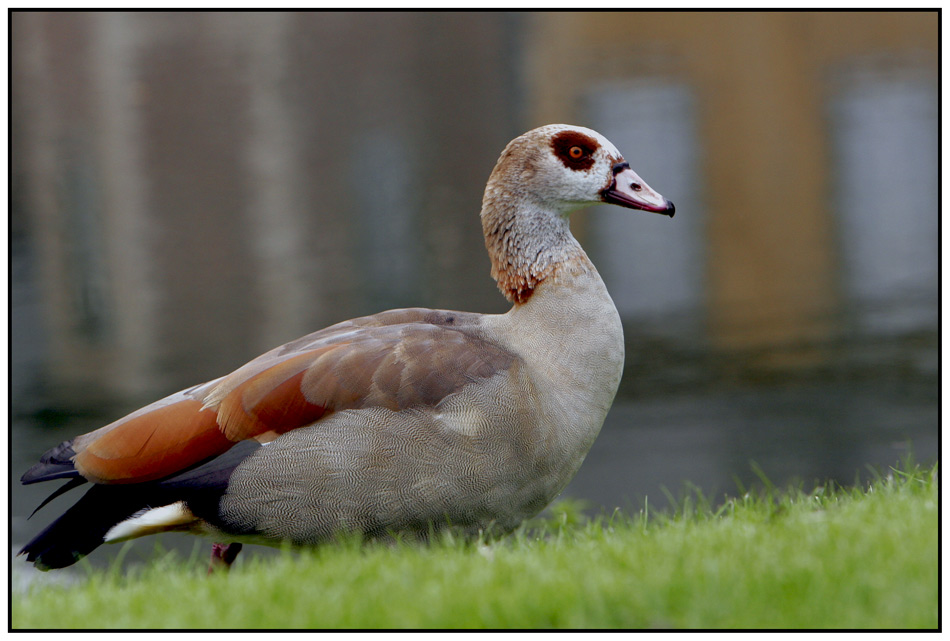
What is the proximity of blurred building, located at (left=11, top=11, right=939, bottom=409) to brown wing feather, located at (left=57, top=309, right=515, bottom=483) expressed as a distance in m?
7.95

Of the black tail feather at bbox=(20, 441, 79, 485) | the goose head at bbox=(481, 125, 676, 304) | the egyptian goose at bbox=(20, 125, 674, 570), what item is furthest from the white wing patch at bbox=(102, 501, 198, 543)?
the goose head at bbox=(481, 125, 676, 304)

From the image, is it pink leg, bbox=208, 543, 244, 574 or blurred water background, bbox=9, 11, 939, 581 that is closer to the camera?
pink leg, bbox=208, 543, 244, 574

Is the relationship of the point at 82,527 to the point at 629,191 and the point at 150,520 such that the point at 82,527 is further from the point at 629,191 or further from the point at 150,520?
the point at 629,191

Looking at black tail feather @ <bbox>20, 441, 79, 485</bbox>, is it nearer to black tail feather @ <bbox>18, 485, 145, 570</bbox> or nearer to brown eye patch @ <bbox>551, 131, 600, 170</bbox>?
black tail feather @ <bbox>18, 485, 145, 570</bbox>

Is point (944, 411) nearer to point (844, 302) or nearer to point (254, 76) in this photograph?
point (844, 302)

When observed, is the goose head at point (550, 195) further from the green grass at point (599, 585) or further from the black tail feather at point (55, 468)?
the black tail feather at point (55, 468)

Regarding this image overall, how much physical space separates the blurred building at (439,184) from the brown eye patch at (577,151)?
24.3 ft

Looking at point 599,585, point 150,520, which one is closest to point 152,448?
point 150,520

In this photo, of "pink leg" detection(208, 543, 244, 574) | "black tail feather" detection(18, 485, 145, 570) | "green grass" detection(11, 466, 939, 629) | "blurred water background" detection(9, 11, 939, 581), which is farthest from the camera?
"blurred water background" detection(9, 11, 939, 581)

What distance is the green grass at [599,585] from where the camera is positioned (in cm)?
326

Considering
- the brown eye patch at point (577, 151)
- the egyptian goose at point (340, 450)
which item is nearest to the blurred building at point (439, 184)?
the brown eye patch at point (577, 151)

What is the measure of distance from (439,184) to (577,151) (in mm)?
14561

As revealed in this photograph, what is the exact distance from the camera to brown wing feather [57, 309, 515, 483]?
4.80 m

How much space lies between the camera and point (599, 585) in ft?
11.1
